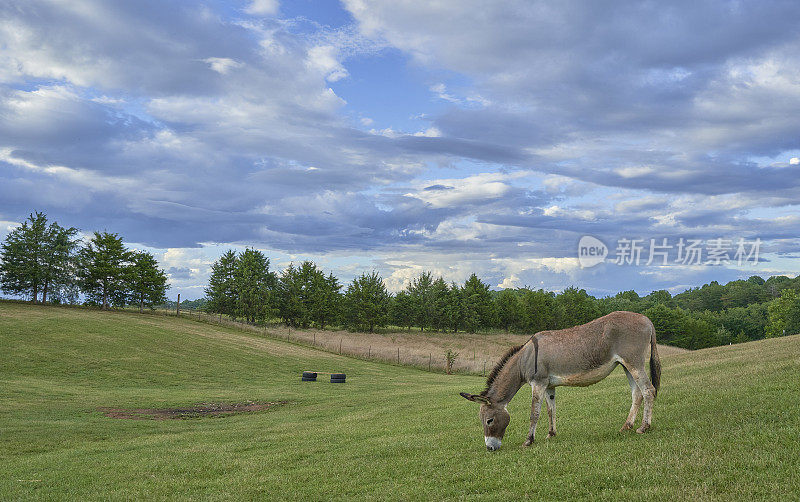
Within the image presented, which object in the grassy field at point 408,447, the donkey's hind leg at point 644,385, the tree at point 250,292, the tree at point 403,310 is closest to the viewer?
the grassy field at point 408,447

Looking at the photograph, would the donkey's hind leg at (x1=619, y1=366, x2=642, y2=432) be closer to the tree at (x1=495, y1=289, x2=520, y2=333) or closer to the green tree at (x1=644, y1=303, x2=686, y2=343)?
the tree at (x1=495, y1=289, x2=520, y2=333)

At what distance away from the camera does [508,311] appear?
121 m

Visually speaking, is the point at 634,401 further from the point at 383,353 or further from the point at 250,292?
the point at 250,292

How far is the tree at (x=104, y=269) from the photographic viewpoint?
88.2 metres

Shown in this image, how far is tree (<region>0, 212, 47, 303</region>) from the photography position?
271 feet

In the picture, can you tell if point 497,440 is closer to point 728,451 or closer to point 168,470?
point 728,451

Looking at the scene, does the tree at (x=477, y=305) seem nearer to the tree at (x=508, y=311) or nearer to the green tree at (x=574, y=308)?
the tree at (x=508, y=311)

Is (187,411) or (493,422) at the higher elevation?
(493,422)

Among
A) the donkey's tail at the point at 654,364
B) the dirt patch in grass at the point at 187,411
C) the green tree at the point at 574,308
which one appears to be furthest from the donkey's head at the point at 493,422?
the green tree at the point at 574,308

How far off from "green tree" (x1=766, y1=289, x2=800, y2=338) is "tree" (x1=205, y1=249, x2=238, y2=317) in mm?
122401

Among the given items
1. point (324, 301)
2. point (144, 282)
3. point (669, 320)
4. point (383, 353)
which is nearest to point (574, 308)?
point (669, 320)

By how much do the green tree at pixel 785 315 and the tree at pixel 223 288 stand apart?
4819 inches

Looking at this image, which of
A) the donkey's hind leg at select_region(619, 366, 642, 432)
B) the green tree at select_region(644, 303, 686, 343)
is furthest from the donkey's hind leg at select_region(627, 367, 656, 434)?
the green tree at select_region(644, 303, 686, 343)

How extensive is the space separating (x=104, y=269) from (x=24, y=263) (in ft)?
39.2
